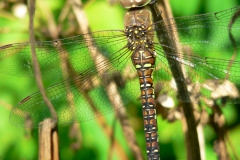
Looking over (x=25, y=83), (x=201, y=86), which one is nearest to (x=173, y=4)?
(x=201, y=86)

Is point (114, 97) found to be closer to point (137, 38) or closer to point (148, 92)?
point (148, 92)

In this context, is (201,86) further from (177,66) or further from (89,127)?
(89,127)

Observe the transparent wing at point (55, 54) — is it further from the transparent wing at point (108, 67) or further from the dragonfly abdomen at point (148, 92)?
the dragonfly abdomen at point (148, 92)

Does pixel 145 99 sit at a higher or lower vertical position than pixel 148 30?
lower

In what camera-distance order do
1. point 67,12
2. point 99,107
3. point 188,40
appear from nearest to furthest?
point 188,40, point 99,107, point 67,12

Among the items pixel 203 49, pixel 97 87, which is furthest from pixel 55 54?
pixel 203 49

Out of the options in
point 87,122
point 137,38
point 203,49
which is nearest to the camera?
point 203,49
